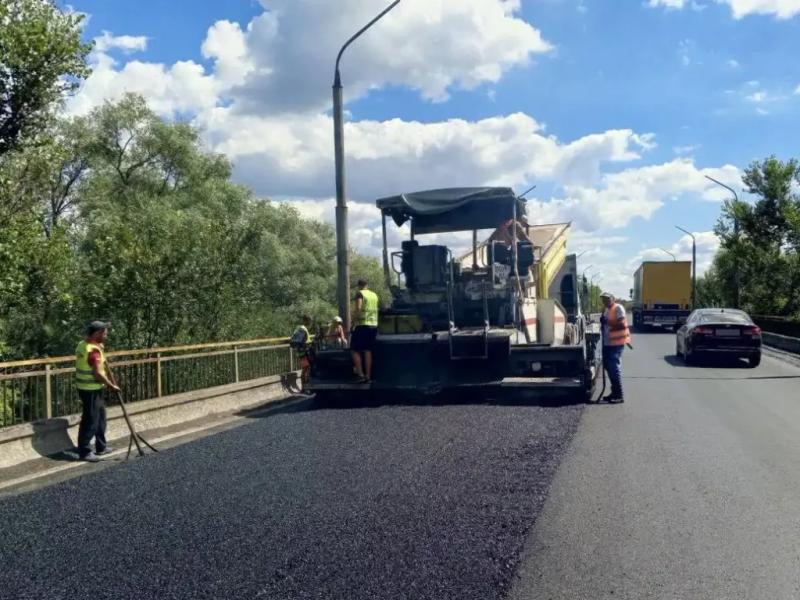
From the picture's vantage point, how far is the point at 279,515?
5602mm

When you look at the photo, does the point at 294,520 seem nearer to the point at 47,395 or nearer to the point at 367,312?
the point at 47,395

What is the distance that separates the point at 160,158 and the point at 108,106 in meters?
Result: 2.93

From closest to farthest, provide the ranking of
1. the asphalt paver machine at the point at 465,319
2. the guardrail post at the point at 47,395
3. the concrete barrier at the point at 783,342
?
the guardrail post at the point at 47,395
the asphalt paver machine at the point at 465,319
the concrete barrier at the point at 783,342

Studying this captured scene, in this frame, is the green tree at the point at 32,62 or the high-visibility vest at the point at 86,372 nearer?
the high-visibility vest at the point at 86,372

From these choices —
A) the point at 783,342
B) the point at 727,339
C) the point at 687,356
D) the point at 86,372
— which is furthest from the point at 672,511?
the point at 783,342

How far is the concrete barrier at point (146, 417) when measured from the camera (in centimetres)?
819

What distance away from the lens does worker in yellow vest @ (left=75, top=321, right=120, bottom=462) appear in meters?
8.52

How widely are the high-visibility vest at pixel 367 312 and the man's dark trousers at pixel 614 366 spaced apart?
366cm

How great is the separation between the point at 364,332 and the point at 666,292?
3057 centimetres

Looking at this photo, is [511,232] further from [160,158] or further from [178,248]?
[160,158]

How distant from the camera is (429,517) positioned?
545 cm

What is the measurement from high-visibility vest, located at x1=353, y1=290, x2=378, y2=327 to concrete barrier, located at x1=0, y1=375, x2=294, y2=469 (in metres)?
2.39

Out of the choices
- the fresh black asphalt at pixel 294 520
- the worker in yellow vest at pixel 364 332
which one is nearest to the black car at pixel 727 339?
the worker in yellow vest at pixel 364 332

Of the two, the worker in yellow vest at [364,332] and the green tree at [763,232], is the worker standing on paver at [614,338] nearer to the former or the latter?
the worker in yellow vest at [364,332]
